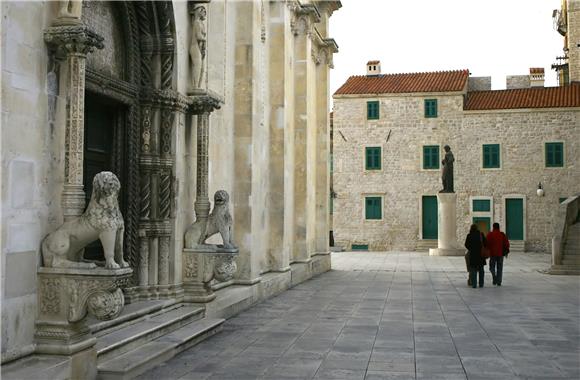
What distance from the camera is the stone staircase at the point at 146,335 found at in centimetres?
577

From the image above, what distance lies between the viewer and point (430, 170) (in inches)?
1303

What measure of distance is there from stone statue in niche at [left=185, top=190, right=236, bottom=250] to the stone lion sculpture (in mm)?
3266

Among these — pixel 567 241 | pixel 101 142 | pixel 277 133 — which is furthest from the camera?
pixel 567 241

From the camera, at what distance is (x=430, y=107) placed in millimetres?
33281

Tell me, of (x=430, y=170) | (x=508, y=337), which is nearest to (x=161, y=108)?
(x=508, y=337)

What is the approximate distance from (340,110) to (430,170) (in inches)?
227

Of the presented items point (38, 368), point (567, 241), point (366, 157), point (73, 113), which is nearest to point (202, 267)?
point (73, 113)

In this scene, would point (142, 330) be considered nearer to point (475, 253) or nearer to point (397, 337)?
point (397, 337)

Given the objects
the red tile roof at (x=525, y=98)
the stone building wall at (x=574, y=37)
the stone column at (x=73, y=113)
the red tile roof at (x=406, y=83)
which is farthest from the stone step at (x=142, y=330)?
the stone building wall at (x=574, y=37)

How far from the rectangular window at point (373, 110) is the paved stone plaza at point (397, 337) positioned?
67.9 ft

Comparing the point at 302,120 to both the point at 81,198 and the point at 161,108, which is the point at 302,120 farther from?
the point at 81,198

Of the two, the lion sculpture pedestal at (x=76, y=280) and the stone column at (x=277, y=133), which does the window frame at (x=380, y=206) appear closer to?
the stone column at (x=277, y=133)

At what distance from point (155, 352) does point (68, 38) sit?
3.05 metres

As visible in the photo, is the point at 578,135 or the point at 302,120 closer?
the point at 302,120
